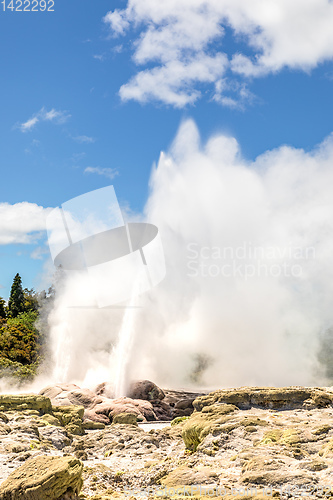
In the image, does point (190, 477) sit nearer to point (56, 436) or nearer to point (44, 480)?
point (44, 480)

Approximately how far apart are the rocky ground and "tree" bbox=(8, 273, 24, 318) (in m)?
49.9

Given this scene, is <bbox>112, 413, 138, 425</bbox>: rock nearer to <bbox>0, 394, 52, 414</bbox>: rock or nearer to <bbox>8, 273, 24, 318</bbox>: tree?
<bbox>0, 394, 52, 414</bbox>: rock

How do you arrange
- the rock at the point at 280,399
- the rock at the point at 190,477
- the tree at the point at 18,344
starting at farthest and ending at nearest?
the tree at the point at 18,344 → the rock at the point at 280,399 → the rock at the point at 190,477

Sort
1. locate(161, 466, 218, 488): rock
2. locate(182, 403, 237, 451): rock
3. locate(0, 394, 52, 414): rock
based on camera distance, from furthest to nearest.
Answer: locate(0, 394, 52, 414): rock, locate(182, 403, 237, 451): rock, locate(161, 466, 218, 488): rock

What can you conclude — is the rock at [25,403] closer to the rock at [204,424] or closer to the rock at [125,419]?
the rock at [125,419]

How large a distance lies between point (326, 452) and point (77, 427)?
12950 millimetres

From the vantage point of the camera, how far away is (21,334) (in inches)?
2077

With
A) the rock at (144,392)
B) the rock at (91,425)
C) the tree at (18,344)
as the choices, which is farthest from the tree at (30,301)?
the rock at (91,425)

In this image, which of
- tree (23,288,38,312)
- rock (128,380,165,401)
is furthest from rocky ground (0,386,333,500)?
tree (23,288,38,312)

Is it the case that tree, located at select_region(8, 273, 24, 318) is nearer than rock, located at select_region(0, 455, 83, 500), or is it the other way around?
rock, located at select_region(0, 455, 83, 500)

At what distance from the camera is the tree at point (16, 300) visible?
6681cm

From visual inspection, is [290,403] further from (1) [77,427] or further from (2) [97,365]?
(2) [97,365]

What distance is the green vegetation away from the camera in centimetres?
4522

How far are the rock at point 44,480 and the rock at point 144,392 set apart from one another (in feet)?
81.3
